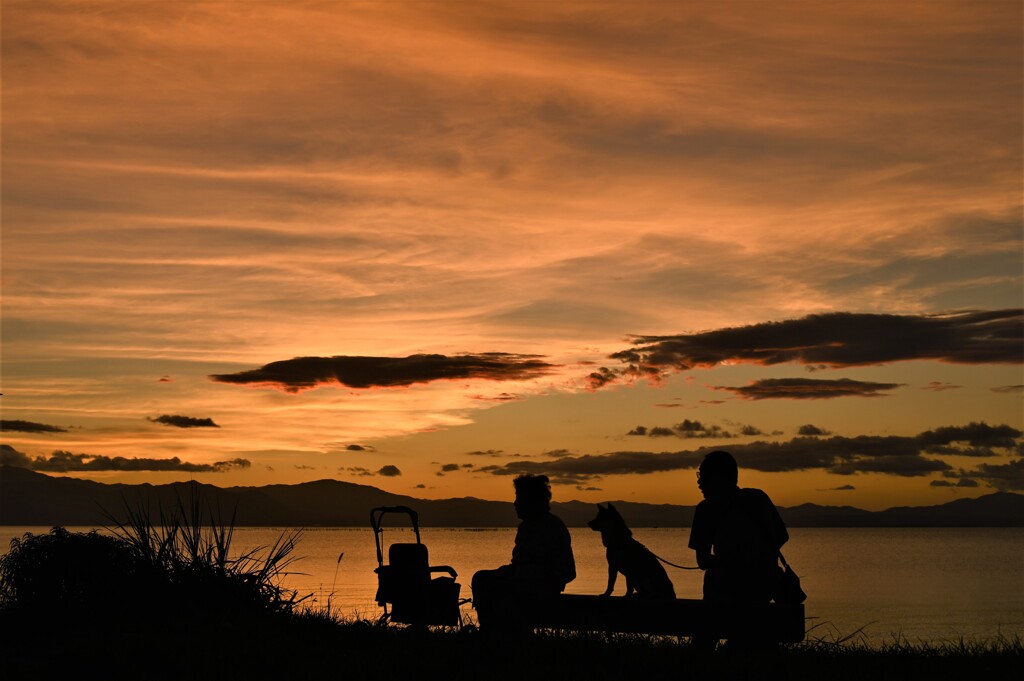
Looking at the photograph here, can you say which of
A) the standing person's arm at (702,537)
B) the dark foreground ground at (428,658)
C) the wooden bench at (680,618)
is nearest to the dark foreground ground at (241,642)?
the dark foreground ground at (428,658)

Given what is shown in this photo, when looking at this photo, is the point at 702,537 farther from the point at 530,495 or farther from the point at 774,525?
the point at 530,495

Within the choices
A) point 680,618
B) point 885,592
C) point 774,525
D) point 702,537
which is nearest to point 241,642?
point 680,618

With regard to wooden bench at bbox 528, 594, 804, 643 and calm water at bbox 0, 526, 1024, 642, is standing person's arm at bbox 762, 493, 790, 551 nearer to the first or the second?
wooden bench at bbox 528, 594, 804, 643

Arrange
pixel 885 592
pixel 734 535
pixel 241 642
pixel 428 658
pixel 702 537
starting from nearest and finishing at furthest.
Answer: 1. pixel 428 658
2. pixel 734 535
3. pixel 702 537
4. pixel 241 642
5. pixel 885 592

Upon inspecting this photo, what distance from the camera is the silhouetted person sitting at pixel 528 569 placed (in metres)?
9.91

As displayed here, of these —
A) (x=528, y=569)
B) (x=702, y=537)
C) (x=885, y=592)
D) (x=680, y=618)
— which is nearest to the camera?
(x=680, y=618)

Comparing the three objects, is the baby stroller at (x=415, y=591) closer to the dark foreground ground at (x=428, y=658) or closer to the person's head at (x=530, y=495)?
the dark foreground ground at (x=428, y=658)

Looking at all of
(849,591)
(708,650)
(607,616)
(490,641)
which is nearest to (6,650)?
(490,641)

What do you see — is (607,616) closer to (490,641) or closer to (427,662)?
(490,641)

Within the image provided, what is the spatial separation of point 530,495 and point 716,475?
1946 mm

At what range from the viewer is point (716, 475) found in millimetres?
9219

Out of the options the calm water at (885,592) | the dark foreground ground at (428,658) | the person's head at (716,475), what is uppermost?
the person's head at (716,475)

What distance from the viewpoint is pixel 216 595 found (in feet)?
41.3

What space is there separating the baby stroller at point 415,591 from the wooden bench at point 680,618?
1.37m
